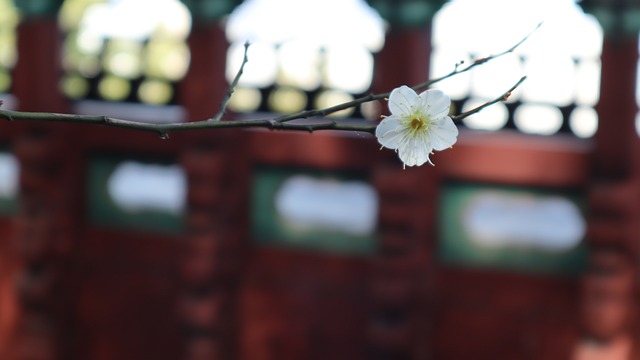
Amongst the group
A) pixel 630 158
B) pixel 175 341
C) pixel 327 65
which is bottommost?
pixel 175 341

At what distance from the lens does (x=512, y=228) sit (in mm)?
4410

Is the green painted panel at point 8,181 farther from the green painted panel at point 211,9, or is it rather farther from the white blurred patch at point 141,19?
the green painted panel at point 211,9

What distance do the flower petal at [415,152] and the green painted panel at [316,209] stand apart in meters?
3.50

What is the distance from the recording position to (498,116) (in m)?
4.35

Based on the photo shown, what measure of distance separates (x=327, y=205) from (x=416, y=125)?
3.58m

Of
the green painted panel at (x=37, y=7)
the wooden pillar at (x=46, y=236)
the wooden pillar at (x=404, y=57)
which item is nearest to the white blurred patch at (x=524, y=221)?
the wooden pillar at (x=404, y=57)

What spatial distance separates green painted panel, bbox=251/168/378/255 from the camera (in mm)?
4641

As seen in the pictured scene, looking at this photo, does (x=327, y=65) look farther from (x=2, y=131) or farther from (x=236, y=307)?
(x=2, y=131)

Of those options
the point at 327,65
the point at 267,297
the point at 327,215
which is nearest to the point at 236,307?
the point at 267,297

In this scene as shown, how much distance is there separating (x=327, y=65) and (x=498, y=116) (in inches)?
27.2

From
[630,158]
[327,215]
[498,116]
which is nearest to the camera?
[630,158]

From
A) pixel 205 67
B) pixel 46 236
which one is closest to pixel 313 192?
pixel 205 67

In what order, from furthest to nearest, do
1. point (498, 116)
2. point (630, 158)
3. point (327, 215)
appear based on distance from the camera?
point (327, 215) → point (498, 116) → point (630, 158)

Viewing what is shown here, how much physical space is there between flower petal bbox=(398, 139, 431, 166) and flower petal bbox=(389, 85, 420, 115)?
1.2 inches
